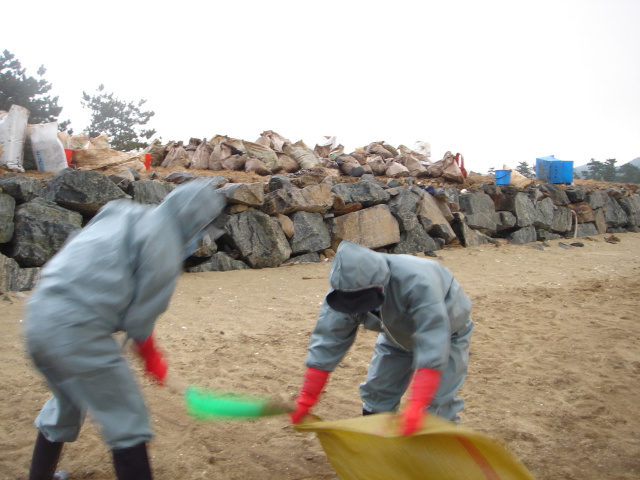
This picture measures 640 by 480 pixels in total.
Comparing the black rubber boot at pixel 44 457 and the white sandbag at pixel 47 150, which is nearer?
the black rubber boot at pixel 44 457

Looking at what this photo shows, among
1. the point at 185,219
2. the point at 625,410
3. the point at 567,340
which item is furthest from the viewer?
the point at 567,340

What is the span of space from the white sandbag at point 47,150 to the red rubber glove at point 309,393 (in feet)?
25.8

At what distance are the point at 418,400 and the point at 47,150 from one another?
338 inches

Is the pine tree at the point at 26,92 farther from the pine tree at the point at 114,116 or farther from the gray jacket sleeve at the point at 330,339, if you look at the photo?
the gray jacket sleeve at the point at 330,339

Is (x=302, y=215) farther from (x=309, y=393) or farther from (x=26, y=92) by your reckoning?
(x=26, y=92)

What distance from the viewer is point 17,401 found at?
11.7ft

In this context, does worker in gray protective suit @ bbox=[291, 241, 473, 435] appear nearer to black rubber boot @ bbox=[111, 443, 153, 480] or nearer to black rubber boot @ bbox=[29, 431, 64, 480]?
black rubber boot @ bbox=[111, 443, 153, 480]

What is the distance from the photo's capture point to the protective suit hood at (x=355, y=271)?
7.16 feet

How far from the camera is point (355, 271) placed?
218 cm

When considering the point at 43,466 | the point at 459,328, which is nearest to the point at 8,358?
the point at 43,466

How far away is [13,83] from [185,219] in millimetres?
24564

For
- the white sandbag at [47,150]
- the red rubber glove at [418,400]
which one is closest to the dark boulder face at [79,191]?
the white sandbag at [47,150]

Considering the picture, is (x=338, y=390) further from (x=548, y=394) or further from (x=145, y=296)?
(x=145, y=296)

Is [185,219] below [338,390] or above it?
above
